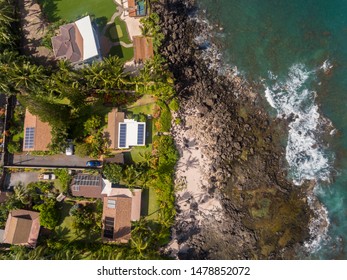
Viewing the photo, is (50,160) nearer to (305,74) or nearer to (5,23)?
(5,23)

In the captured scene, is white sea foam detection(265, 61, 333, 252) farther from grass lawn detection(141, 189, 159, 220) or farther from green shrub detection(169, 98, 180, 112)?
grass lawn detection(141, 189, 159, 220)

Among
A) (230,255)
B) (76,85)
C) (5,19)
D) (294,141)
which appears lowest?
(230,255)

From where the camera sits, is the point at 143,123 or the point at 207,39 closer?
the point at 143,123

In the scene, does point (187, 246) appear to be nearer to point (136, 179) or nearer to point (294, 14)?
point (136, 179)

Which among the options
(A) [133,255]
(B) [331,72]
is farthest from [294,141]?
(A) [133,255]

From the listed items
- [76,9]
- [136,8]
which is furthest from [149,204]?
[76,9]

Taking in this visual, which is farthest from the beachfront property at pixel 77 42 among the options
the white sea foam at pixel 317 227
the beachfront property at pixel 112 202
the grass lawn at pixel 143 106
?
the white sea foam at pixel 317 227

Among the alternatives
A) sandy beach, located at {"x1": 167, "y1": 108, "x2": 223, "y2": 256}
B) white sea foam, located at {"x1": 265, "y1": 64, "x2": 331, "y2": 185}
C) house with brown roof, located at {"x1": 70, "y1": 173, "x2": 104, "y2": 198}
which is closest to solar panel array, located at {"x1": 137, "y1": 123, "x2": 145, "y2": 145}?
sandy beach, located at {"x1": 167, "y1": 108, "x2": 223, "y2": 256}
